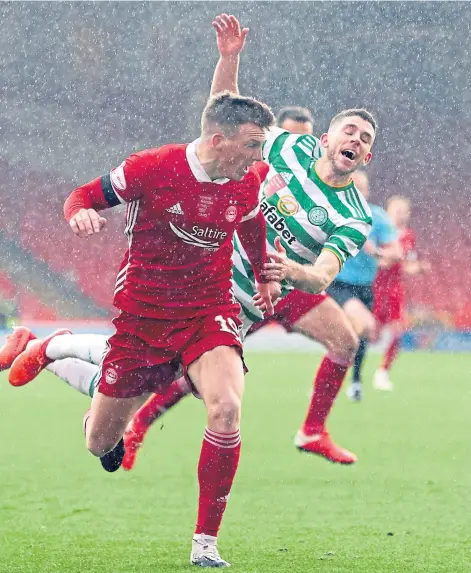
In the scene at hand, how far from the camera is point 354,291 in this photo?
8.55m

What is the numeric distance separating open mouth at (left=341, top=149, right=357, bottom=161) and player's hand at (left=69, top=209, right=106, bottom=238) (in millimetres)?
1698

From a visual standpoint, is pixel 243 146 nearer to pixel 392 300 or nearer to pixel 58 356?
pixel 58 356

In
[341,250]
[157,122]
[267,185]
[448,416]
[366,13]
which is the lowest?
[448,416]

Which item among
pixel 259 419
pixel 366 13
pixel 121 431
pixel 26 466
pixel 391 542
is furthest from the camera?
pixel 366 13

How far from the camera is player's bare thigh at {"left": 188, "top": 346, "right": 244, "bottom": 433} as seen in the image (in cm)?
358

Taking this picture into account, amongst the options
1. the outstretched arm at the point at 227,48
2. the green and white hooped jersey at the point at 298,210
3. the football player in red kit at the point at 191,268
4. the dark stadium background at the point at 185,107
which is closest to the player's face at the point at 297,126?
the green and white hooped jersey at the point at 298,210

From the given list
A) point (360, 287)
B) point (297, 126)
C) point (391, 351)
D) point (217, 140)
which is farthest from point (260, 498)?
point (391, 351)

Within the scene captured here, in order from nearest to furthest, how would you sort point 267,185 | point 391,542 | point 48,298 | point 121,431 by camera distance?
point 391,542 < point 121,431 < point 267,185 < point 48,298

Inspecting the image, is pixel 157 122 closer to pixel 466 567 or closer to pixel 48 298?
pixel 48 298

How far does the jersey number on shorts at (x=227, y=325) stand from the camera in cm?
386

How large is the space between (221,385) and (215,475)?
12.5 inches

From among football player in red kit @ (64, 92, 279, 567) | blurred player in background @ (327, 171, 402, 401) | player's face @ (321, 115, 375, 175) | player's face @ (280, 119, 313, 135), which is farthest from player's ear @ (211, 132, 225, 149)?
blurred player in background @ (327, 171, 402, 401)

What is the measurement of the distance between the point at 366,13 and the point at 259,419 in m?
15.7

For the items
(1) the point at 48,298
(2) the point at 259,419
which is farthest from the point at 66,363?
(1) the point at 48,298
